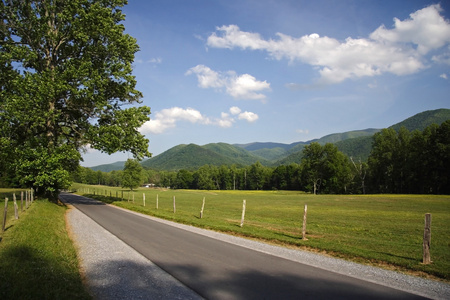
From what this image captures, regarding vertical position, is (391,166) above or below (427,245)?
above

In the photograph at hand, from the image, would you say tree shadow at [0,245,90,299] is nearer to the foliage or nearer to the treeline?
the treeline

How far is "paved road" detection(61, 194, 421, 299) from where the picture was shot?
6.04 metres

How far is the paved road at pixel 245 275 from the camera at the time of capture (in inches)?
238

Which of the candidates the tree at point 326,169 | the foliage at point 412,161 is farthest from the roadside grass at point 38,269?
the tree at point 326,169

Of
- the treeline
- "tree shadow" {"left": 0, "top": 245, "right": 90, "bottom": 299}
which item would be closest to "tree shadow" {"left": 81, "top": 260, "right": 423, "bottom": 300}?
"tree shadow" {"left": 0, "top": 245, "right": 90, "bottom": 299}

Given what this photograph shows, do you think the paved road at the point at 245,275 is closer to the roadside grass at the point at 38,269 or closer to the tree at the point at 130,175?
the roadside grass at the point at 38,269

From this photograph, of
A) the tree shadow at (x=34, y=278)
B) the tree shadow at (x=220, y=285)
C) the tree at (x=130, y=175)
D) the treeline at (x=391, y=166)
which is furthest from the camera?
the tree at (x=130, y=175)

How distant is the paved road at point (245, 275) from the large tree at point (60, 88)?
16.3 meters

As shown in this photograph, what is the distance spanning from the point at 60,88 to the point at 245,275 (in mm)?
21890

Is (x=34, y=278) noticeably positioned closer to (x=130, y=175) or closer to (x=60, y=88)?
(x=60, y=88)

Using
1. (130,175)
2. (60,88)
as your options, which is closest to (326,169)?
(130,175)

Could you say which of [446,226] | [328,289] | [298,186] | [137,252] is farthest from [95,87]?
[298,186]

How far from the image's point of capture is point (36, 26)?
22906 mm

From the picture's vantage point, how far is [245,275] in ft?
23.9
